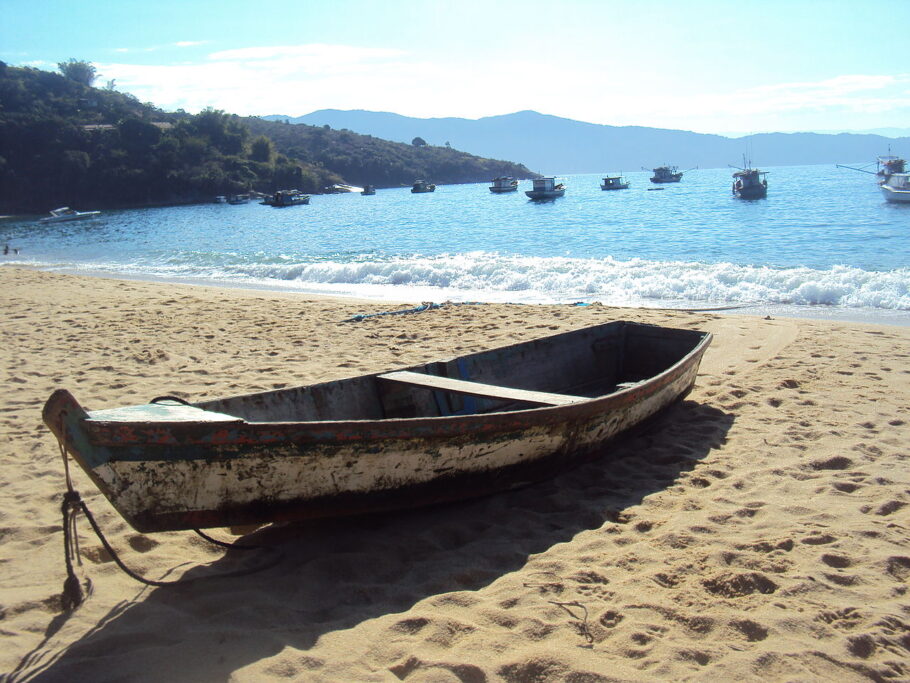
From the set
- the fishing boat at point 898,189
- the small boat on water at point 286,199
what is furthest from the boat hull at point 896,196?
the small boat on water at point 286,199

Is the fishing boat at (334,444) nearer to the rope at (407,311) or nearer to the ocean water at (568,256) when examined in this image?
the rope at (407,311)

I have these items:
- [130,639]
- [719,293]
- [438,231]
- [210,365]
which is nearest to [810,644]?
[130,639]

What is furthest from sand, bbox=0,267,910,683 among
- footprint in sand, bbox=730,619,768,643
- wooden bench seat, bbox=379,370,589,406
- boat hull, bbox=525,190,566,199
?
boat hull, bbox=525,190,566,199

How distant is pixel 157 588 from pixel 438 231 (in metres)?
31.1

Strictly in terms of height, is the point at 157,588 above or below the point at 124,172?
below

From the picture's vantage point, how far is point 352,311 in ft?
37.0

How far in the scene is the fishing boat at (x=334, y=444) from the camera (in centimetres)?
293

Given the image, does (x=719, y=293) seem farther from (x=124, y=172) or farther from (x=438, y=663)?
(x=124, y=172)

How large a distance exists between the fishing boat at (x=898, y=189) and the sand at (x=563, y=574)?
1230 inches

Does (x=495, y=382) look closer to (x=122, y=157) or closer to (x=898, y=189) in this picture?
(x=898, y=189)

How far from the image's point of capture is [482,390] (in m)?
4.54

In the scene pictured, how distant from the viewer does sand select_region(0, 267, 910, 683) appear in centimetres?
265

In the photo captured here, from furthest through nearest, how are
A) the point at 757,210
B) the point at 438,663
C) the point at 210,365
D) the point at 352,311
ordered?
the point at 757,210 → the point at 352,311 → the point at 210,365 → the point at 438,663

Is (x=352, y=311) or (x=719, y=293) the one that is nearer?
(x=352, y=311)
